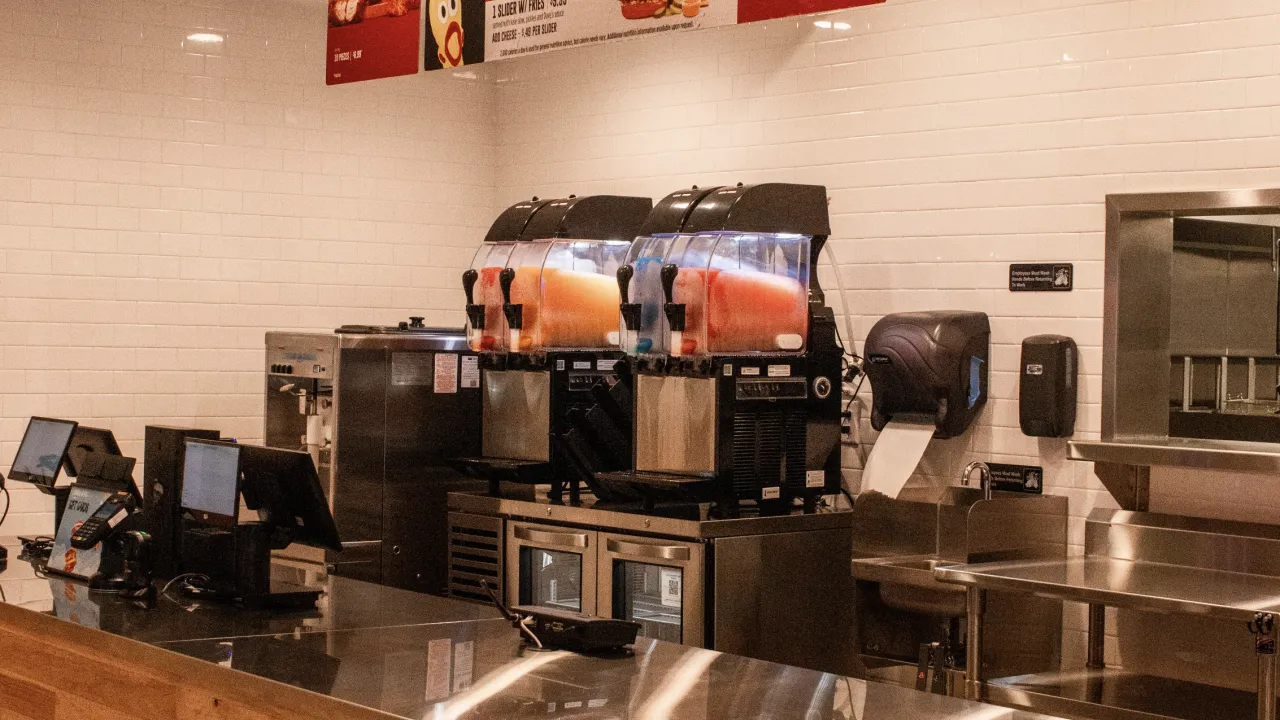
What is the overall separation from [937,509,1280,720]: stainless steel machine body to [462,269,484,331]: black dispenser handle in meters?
2.34

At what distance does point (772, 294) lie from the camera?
5.16 m

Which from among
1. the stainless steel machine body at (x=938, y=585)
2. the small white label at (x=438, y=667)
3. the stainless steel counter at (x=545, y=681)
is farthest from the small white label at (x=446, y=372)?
the small white label at (x=438, y=667)

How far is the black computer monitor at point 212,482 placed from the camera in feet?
13.5

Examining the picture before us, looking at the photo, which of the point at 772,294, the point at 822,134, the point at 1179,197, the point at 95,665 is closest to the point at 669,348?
the point at 772,294

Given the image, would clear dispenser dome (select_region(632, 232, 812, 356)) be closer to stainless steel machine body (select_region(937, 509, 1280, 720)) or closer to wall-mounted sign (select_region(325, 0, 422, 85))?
stainless steel machine body (select_region(937, 509, 1280, 720))

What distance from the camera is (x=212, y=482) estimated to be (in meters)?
4.21

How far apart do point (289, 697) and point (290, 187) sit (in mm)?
4556

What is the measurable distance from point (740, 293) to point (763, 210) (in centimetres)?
34

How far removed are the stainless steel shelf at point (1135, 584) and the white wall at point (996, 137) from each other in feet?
1.06

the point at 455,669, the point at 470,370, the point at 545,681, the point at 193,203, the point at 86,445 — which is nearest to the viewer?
the point at 545,681

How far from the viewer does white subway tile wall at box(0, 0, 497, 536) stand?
652 cm

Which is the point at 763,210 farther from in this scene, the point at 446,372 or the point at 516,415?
the point at 446,372

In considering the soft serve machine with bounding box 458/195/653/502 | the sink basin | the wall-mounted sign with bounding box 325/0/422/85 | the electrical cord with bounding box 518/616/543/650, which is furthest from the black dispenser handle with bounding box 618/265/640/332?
the electrical cord with bounding box 518/616/543/650

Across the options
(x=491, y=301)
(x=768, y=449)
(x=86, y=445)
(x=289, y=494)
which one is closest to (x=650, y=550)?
(x=768, y=449)
